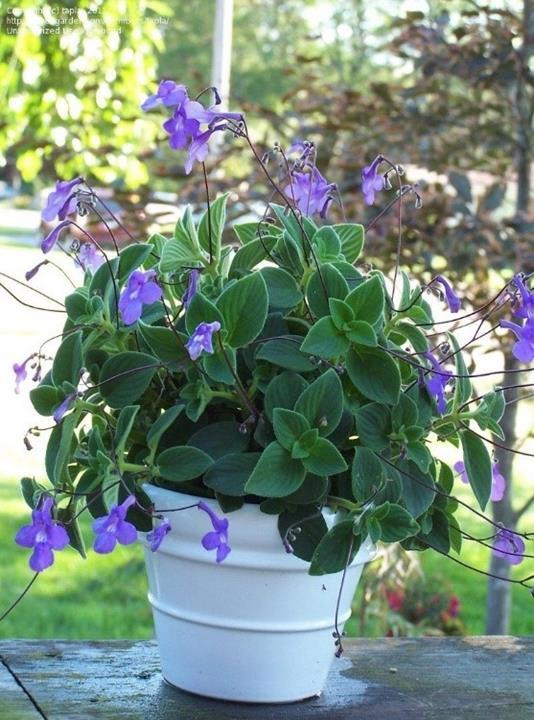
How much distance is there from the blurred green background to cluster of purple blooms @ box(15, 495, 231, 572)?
73 cm

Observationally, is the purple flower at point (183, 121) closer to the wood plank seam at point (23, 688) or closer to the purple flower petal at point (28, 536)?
the purple flower petal at point (28, 536)

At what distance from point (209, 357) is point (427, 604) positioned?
236cm

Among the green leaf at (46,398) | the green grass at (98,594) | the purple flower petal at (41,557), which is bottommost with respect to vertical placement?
the green grass at (98,594)

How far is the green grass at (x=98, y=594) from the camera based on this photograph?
3.07m

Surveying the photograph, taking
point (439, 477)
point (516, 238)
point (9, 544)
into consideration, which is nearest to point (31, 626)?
point (9, 544)

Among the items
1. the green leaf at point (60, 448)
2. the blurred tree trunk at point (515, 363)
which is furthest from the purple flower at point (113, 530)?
the blurred tree trunk at point (515, 363)

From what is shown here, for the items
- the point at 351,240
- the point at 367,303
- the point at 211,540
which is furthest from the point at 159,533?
the point at 351,240

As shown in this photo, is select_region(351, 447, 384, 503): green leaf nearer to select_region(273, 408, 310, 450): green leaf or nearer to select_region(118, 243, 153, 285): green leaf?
select_region(273, 408, 310, 450): green leaf

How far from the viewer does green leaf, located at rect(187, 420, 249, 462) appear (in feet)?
2.92

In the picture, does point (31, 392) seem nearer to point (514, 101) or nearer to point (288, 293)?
point (288, 293)

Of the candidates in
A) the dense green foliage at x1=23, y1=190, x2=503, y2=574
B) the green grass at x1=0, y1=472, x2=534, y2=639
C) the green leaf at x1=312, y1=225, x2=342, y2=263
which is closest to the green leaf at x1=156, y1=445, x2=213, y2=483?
the dense green foliage at x1=23, y1=190, x2=503, y2=574

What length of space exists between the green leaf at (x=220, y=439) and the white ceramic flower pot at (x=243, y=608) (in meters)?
0.05

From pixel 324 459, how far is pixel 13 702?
0.35 meters

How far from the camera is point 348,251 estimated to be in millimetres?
1039
